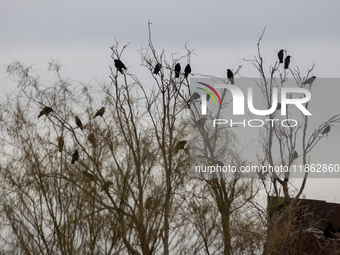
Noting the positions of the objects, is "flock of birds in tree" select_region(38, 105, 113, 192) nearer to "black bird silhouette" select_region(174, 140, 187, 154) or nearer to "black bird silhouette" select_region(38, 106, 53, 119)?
"black bird silhouette" select_region(38, 106, 53, 119)

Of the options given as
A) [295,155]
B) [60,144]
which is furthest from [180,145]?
[295,155]

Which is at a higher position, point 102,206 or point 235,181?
point 235,181

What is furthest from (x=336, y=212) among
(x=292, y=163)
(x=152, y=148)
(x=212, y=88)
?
(x=152, y=148)

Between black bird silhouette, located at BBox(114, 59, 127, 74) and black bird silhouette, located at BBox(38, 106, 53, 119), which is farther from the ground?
black bird silhouette, located at BBox(114, 59, 127, 74)

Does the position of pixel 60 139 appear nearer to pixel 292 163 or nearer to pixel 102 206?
pixel 102 206

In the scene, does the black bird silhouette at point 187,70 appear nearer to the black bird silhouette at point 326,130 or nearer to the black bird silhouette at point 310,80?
the black bird silhouette at point 310,80

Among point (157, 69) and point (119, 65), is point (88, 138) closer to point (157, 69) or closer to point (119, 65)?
point (119, 65)

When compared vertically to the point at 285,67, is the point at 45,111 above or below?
below

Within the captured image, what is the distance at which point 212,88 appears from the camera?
33.1ft

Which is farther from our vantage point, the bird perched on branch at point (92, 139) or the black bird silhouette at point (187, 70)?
the black bird silhouette at point (187, 70)

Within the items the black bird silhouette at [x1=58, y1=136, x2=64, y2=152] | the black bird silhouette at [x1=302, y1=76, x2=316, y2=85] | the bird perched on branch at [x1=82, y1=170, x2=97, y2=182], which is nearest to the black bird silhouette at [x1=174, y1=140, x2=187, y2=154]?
the bird perched on branch at [x1=82, y1=170, x2=97, y2=182]

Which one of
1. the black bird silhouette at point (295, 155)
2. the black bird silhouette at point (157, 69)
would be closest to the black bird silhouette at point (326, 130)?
the black bird silhouette at point (295, 155)

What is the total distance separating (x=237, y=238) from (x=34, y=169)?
3827 millimetres

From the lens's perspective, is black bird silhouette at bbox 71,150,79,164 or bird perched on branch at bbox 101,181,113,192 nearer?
black bird silhouette at bbox 71,150,79,164
